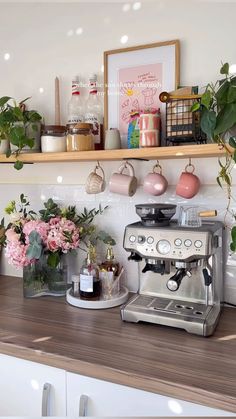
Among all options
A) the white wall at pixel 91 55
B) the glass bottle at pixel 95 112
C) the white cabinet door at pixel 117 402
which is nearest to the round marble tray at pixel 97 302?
the white wall at pixel 91 55

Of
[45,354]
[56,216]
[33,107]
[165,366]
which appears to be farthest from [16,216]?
[165,366]

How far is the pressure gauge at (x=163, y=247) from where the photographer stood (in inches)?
47.0

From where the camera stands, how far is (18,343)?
1088mm

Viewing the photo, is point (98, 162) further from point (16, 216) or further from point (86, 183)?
point (16, 216)

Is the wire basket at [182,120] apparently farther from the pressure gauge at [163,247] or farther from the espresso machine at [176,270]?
the pressure gauge at [163,247]

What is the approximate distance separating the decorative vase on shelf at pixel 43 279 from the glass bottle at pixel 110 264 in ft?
0.68

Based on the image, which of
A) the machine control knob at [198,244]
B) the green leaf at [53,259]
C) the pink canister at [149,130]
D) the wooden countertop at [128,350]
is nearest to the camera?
the wooden countertop at [128,350]

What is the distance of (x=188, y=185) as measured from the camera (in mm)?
1345

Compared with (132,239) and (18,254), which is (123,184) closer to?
(132,239)

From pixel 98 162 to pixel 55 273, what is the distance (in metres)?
0.52

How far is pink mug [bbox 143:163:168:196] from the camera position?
1406 millimetres

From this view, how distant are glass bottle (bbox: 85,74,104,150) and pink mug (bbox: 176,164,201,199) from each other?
0.39 meters

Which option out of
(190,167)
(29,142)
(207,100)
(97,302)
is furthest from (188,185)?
(29,142)

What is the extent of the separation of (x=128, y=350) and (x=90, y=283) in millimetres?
407
